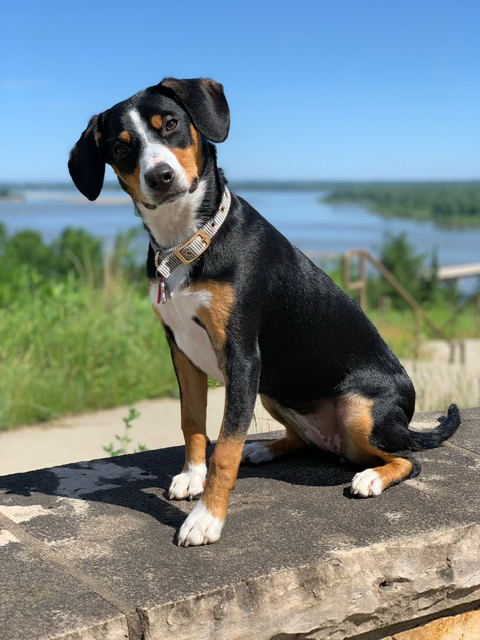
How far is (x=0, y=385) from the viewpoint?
7008 millimetres

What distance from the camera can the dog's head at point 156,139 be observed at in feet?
8.73

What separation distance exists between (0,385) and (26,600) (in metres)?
4.89

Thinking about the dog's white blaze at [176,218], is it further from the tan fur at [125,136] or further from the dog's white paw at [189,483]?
the dog's white paw at [189,483]

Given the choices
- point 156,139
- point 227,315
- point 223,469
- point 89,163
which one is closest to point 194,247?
point 227,315

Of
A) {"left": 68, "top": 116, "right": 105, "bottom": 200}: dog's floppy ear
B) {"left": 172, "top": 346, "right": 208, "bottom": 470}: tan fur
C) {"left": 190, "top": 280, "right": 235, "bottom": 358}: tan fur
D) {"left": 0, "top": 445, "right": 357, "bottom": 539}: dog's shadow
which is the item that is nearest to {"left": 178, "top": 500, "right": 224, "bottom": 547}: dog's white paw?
{"left": 0, "top": 445, "right": 357, "bottom": 539}: dog's shadow

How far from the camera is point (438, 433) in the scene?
365 cm

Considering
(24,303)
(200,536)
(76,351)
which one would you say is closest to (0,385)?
(76,351)

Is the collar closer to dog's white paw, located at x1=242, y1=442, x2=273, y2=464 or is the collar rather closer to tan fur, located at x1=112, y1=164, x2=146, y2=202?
tan fur, located at x1=112, y1=164, x2=146, y2=202

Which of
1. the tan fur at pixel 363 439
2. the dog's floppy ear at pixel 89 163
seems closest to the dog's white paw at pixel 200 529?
the tan fur at pixel 363 439

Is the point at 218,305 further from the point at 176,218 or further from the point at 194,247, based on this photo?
the point at 176,218

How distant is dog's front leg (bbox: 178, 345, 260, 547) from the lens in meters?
2.69

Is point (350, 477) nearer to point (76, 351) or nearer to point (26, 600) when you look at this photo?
point (26, 600)

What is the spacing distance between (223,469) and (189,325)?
0.54 m

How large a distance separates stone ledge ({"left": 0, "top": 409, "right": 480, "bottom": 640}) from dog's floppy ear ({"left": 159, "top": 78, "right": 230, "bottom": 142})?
1.35 metres
